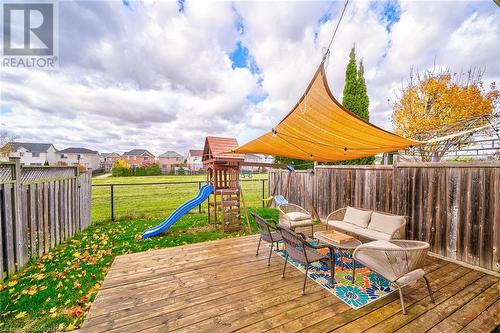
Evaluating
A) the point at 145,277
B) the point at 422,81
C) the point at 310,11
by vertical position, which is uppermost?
the point at 422,81

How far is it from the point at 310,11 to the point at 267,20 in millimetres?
982

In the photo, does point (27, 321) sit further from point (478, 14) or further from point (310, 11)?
point (478, 14)

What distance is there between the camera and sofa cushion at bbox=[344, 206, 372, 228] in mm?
4352

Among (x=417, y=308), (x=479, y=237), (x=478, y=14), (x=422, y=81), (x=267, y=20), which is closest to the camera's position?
(x=417, y=308)

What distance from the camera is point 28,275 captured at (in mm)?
2912

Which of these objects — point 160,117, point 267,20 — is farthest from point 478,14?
point 160,117

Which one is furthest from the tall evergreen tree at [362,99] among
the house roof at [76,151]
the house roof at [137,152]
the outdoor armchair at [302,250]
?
the house roof at [137,152]

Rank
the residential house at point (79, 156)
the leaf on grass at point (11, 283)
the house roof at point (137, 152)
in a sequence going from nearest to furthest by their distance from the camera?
the leaf on grass at point (11, 283) < the residential house at point (79, 156) < the house roof at point (137, 152)

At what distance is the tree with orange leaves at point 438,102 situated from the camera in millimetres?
9273

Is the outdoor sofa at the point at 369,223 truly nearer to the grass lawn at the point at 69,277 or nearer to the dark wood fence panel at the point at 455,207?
the dark wood fence panel at the point at 455,207

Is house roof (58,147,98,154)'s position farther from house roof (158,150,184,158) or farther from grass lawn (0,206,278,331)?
grass lawn (0,206,278,331)

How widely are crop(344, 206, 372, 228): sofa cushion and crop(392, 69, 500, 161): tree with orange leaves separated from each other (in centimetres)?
638

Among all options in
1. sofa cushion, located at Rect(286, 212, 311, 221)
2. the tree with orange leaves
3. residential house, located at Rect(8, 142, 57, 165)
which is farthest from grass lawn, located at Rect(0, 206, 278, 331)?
residential house, located at Rect(8, 142, 57, 165)

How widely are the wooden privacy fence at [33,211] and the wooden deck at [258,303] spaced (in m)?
1.43
